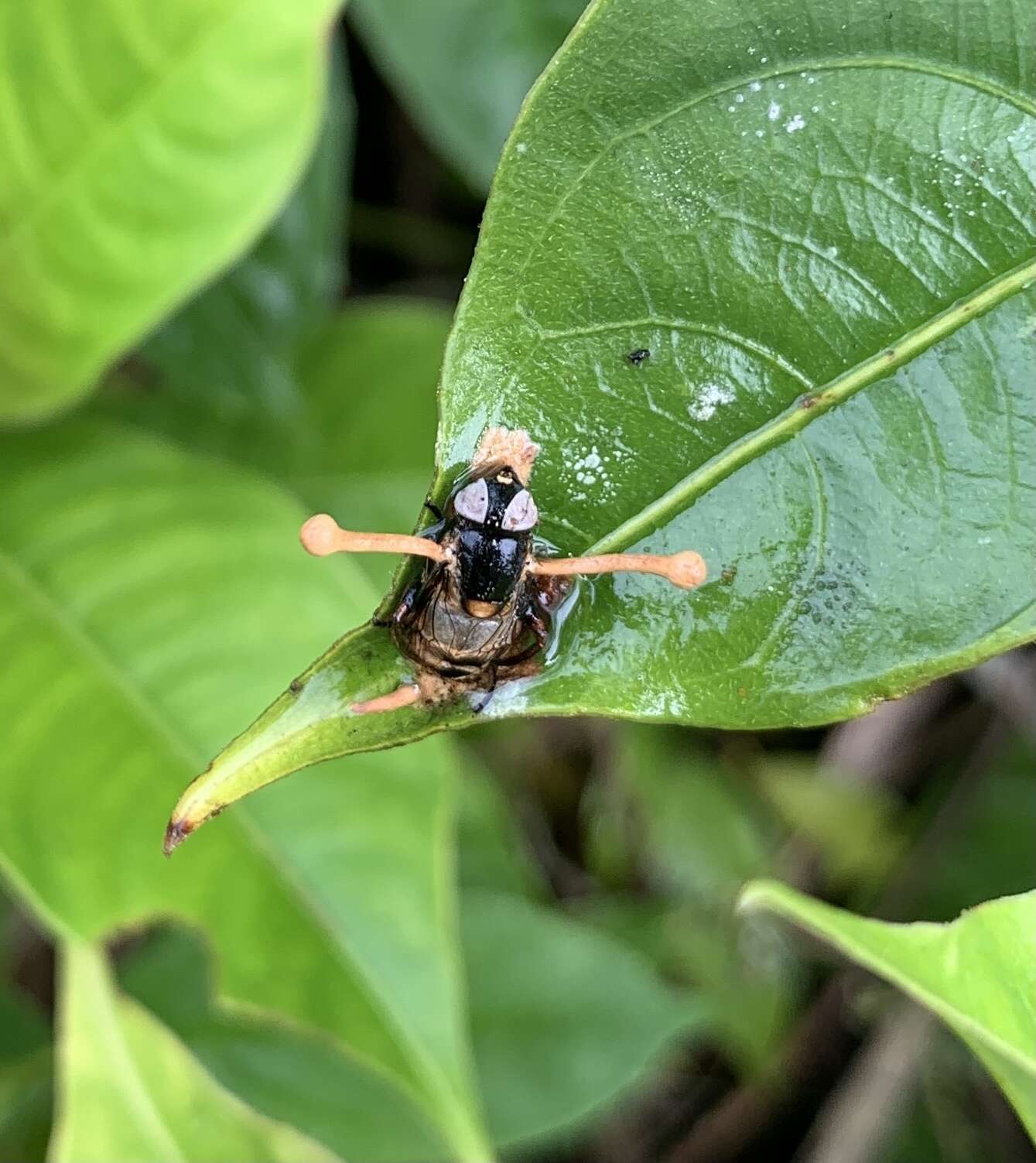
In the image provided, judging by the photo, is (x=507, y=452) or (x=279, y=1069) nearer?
(x=507, y=452)

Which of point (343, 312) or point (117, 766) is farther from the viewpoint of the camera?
point (343, 312)

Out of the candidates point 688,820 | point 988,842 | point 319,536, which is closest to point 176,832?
point 319,536

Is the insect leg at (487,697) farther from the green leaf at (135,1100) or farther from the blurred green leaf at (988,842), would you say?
the blurred green leaf at (988,842)

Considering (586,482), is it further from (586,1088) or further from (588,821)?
(588,821)

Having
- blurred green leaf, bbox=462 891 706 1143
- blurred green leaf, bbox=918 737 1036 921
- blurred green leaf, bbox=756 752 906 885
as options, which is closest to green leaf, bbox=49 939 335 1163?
blurred green leaf, bbox=462 891 706 1143

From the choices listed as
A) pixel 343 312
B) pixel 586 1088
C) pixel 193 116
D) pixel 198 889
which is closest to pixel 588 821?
pixel 586 1088

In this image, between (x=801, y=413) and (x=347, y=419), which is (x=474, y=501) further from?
Result: (x=347, y=419)

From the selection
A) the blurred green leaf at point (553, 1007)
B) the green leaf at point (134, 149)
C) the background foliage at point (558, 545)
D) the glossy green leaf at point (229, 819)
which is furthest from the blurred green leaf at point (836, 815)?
the green leaf at point (134, 149)
